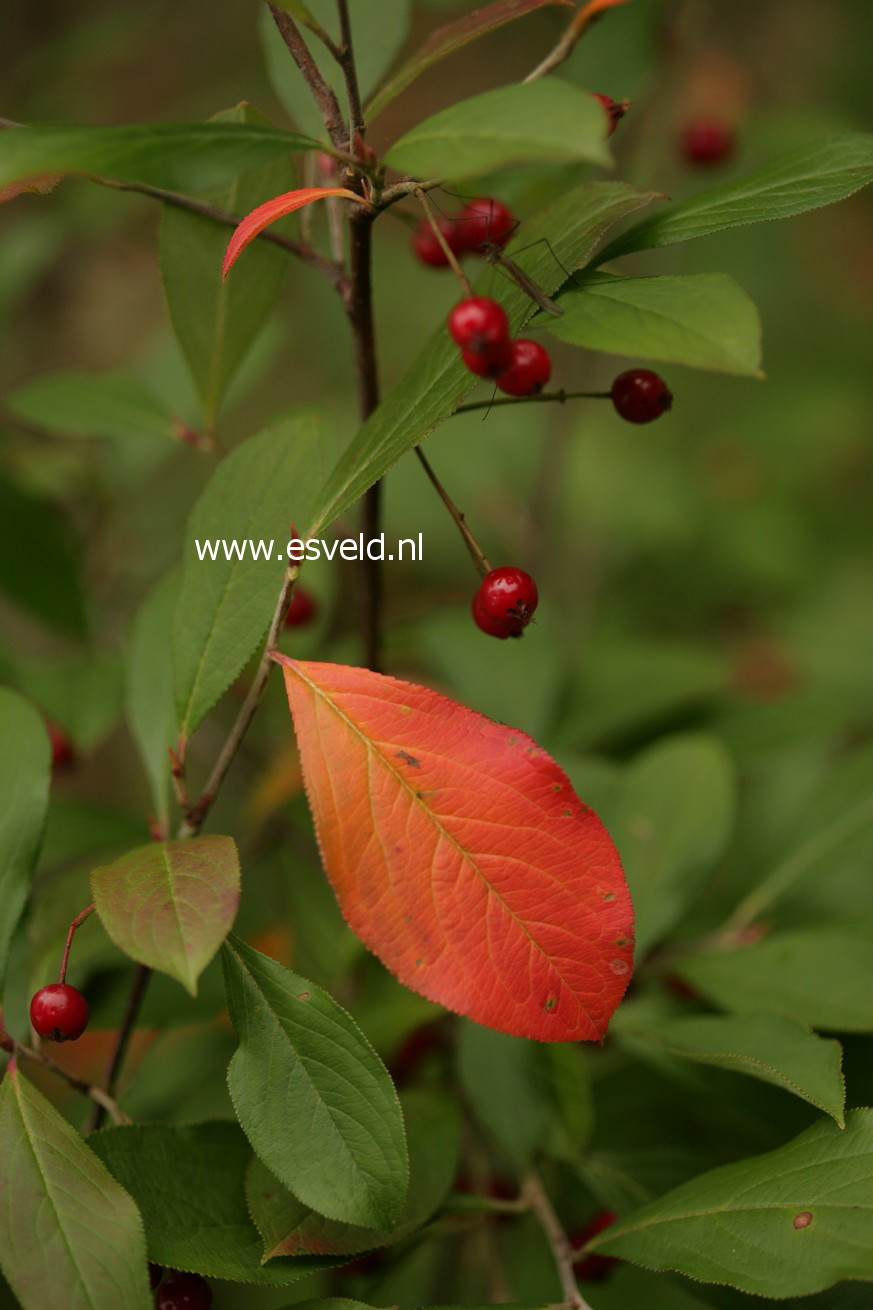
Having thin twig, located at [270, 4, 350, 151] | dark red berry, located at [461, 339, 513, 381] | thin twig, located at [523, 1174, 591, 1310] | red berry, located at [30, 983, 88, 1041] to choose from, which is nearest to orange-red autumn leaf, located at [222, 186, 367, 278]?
thin twig, located at [270, 4, 350, 151]

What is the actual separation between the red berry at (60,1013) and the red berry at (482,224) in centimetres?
67

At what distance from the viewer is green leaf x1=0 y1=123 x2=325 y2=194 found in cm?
56

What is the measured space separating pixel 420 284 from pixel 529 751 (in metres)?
2.64

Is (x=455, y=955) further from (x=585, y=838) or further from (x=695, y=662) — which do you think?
(x=695, y=662)

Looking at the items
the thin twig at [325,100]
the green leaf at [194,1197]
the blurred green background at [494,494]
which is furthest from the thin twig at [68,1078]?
the thin twig at [325,100]

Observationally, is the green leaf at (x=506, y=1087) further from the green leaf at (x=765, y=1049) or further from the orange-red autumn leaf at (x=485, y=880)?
the orange-red autumn leaf at (x=485, y=880)

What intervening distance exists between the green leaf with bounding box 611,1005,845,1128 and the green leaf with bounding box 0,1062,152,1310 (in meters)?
0.41


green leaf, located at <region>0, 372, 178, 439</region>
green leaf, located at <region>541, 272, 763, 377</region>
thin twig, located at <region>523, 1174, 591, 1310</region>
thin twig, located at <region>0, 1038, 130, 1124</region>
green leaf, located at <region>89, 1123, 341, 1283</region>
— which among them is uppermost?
green leaf, located at <region>541, 272, 763, 377</region>

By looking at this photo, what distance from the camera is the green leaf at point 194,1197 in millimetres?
709

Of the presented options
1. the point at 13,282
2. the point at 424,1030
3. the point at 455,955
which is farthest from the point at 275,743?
the point at 455,955

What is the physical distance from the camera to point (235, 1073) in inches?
27.6

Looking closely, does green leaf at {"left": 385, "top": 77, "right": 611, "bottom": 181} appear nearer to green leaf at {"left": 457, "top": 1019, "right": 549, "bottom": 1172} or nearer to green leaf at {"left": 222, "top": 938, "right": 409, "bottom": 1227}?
green leaf at {"left": 222, "top": 938, "right": 409, "bottom": 1227}

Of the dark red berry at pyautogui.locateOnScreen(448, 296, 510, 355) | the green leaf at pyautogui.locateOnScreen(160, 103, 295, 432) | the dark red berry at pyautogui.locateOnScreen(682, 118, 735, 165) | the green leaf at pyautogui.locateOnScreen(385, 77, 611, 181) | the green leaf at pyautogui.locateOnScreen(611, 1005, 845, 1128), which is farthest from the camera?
the dark red berry at pyautogui.locateOnScreen(682, 118, 735, 165)

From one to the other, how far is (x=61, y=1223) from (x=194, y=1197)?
4.8 inches
